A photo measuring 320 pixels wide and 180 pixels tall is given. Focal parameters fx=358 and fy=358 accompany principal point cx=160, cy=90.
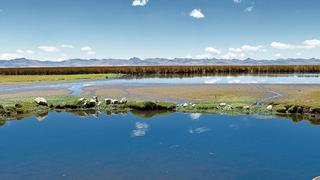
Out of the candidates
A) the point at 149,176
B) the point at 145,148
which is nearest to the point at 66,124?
the point at 145,148

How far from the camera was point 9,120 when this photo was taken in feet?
82.2

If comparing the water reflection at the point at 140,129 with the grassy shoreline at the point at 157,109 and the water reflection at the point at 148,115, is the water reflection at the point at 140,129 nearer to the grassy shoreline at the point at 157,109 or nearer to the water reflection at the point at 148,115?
the water reflection at the point at 148,115

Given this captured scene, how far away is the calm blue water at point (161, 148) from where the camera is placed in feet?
44.6

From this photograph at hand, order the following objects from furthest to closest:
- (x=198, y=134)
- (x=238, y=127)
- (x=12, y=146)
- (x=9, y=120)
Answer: (x=9, y=120) < (x=238, y=127) < (x=198, y=134) < (x=12, y=146)

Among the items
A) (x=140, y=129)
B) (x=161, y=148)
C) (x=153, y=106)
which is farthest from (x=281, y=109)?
(x=161, y=148)

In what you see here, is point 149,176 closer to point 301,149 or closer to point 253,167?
point 253,167

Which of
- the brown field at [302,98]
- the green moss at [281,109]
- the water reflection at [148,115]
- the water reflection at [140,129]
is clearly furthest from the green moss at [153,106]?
the brown field at [302,98]

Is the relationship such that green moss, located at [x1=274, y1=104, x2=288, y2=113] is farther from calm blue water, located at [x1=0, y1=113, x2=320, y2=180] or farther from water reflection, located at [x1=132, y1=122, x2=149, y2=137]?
water reflection, located at [x1=132, y1=122, x2=149, y2=137]

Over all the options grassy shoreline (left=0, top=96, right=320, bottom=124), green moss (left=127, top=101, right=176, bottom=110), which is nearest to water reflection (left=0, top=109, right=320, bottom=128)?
grassy shoreline (left=0, top=96, right=320, bottom=124)

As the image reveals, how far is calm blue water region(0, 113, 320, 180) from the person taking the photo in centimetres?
1358

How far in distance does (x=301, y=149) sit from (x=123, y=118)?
12584 millimetres

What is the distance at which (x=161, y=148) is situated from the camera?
16.9 metres

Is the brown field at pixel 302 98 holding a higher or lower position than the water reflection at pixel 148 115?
higher

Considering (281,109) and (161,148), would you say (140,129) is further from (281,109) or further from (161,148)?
(281,109)
